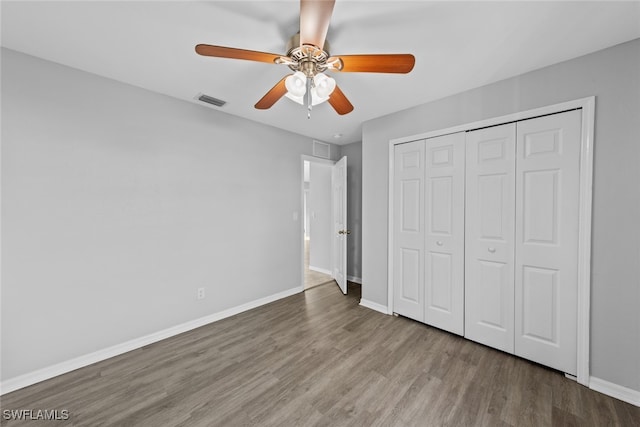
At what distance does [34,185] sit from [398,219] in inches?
129

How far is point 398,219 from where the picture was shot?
9.46 ft

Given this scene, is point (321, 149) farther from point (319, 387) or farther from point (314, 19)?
point (319, 387)

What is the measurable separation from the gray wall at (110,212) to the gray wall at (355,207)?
1.74m

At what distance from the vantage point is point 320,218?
4945 millimetres

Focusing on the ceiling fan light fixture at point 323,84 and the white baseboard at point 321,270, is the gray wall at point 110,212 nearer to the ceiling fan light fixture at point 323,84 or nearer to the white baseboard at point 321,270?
the ceiling fan light fixture at point 323,84

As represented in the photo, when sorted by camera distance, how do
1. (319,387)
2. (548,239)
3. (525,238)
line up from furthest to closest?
(525,238) < (548,239) < (319,387)

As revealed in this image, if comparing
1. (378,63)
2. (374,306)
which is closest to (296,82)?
(378,63)

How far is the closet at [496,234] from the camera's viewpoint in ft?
6.28

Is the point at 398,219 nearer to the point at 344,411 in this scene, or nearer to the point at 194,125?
the point at 344,411

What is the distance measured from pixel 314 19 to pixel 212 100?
1867mm

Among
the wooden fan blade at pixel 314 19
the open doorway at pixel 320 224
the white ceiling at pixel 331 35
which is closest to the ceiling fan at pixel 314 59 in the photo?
the wooden fan blade at pixel 314 19

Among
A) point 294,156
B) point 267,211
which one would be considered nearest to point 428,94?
point 294,156

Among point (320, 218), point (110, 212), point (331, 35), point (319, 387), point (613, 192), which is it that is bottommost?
point (319, 387)

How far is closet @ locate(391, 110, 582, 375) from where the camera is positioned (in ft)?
6.28
